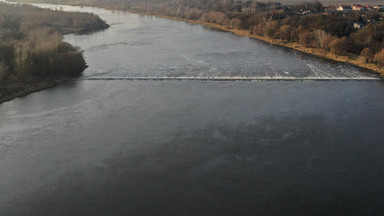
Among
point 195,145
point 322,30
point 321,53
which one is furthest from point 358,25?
point 195,145

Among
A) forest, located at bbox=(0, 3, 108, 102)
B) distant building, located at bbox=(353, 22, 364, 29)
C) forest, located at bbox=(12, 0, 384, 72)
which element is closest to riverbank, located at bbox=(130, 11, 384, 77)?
forest, located at bbox=(12, 0, 384, 72)

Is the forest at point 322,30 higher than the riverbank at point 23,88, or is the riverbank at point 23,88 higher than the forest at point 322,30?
the forest at point 322,30

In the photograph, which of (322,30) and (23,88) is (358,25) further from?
(23,88)

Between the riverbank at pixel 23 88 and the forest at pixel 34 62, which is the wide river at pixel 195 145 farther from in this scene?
the forest at pixel 34 62

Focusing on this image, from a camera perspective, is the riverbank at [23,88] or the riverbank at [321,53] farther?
the riverbank at [321,53]

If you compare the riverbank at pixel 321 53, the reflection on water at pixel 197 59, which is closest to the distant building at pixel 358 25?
the riverbank at pixel 321 53

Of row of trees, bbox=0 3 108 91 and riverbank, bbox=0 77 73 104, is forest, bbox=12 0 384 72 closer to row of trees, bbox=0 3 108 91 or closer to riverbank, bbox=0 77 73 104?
row of trees, bbox=0 3 108 91
